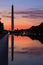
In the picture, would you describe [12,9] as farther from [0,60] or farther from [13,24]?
[0,60]

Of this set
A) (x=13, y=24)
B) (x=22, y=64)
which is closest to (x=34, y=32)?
(x=13, y=24)

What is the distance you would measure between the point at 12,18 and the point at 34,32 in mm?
68615

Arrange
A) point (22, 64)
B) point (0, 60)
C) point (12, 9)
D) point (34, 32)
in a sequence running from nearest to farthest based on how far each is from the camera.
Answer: point (0, 60) → point (22, 64) → point (12, 9) → point (34, 32)

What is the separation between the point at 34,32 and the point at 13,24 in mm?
68462

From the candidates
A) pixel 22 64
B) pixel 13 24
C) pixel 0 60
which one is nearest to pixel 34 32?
pixel 13 24

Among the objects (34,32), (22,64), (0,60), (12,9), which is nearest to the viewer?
(0,60)

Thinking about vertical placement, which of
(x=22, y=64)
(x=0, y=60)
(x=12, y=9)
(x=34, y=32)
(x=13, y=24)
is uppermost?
(x=0, y=60)

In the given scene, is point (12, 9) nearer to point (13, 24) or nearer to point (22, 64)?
point (13, 24)

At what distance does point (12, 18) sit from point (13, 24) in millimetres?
3003

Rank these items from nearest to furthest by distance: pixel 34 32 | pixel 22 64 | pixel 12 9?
pixel 22 64, pixel 12 9, pixel 34 32

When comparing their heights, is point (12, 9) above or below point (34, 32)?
above

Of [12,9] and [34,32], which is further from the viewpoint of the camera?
[34,32]

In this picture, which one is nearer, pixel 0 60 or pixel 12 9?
pixel 0 60

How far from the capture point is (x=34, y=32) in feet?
618
